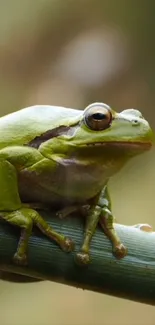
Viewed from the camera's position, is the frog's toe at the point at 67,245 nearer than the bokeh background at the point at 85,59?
Yes

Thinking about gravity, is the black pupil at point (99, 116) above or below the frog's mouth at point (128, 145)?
above

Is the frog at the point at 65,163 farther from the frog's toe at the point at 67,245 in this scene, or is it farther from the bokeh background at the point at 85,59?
the bokeh background at the point at 85,59

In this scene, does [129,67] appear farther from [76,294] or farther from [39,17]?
[76,294]

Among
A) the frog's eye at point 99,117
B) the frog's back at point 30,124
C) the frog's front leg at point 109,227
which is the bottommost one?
the frog's front leg at point 109,227

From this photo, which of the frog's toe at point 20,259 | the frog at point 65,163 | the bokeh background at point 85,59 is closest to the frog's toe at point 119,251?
the frog at point 65,163

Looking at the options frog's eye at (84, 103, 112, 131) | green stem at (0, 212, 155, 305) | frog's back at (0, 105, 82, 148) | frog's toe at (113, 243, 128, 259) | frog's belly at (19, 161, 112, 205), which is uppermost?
frog's eye at (84, 103, 112, 131)

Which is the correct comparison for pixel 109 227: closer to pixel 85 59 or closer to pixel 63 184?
pixel 63 184

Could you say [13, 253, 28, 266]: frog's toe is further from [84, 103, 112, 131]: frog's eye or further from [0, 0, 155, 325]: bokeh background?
[0, 0, 155, 325]: bokeh background

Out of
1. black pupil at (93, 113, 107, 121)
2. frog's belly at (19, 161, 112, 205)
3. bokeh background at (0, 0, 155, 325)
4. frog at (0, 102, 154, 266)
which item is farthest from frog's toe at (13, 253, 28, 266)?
bokeh background at (0, 0, 155, 325)
